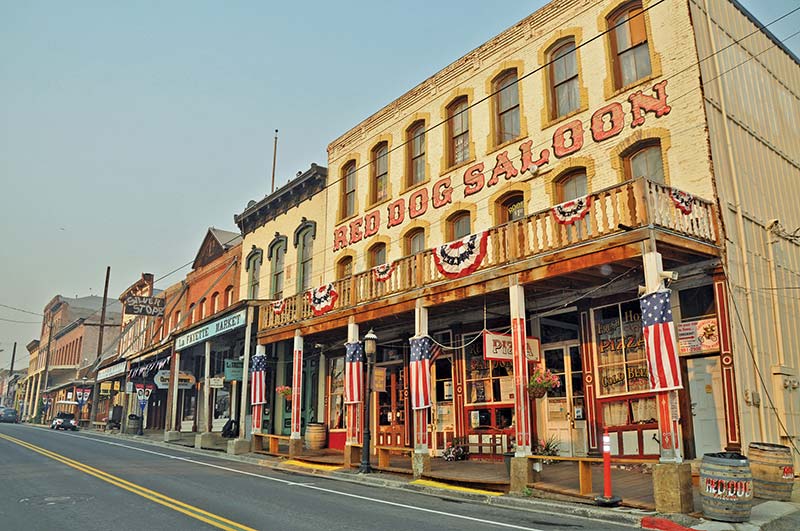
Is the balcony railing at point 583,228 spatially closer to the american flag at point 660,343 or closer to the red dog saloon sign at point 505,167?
the american flag at point 660,343

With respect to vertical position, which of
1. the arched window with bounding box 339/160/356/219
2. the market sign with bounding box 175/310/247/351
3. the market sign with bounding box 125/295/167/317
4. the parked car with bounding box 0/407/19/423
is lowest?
the parked car with bounding box 0/407/19/423

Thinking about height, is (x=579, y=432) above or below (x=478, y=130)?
below

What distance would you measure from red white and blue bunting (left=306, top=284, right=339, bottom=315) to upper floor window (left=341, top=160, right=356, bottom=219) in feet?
15.5

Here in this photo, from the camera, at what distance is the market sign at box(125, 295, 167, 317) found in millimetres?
36938

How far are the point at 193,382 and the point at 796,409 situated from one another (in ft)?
86.8

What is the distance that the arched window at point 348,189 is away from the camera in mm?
23594

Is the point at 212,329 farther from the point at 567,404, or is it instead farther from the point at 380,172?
the point at 567,404

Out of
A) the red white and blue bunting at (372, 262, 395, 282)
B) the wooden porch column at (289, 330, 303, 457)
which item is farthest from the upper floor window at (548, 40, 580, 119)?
the wooden porch column at (289, 330, 303, 457)

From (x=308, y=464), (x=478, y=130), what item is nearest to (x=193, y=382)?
(x=308, y=464)

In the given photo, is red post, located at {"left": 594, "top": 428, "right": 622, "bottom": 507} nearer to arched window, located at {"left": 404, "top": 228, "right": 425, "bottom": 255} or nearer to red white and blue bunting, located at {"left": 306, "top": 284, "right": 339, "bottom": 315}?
red white and blue bunting, located at {"left": 306, "top": 284, "right": 339, "bottom": 315}

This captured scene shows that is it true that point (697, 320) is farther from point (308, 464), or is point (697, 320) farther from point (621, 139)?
point (308, 464)

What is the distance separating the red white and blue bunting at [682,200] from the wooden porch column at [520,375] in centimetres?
338

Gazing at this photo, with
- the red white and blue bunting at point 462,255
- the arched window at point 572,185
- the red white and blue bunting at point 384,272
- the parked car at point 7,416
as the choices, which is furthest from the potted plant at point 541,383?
the parked car at point 7,416

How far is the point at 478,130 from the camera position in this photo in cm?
1845
